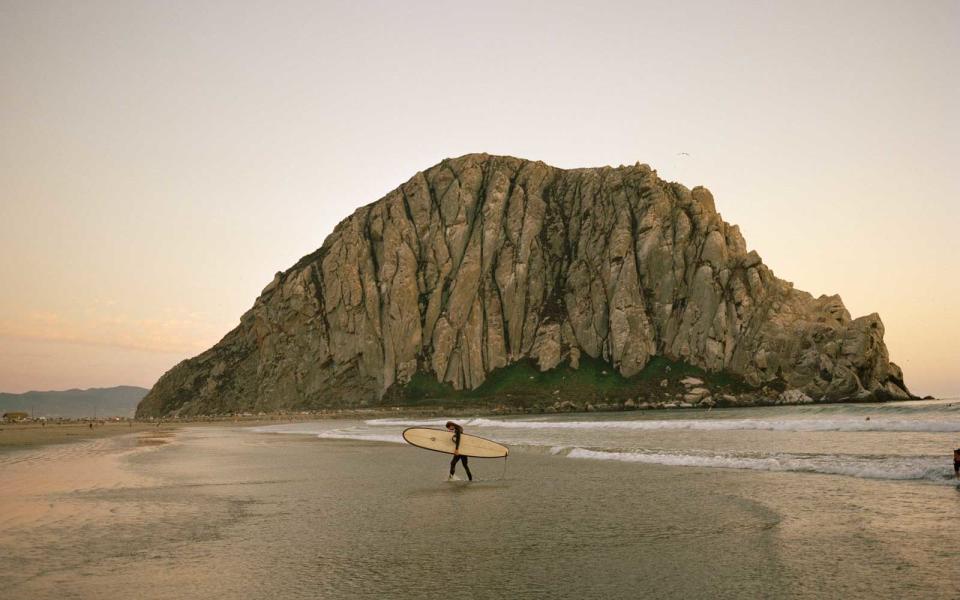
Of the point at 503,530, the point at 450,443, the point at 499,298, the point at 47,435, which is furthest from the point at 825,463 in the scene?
the point at 499,298

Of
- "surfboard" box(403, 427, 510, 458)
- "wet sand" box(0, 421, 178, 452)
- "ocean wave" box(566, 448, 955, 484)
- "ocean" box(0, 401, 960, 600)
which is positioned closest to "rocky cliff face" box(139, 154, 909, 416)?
"wet sand" box(0, 421, 178, 452)

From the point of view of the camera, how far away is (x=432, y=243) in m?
179

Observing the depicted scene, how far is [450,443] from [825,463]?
51.0 ft

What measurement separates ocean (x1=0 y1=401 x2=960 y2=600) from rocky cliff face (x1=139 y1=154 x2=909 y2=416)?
123m

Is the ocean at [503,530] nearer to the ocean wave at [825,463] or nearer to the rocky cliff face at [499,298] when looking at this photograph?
the ocean wave at [825,463]

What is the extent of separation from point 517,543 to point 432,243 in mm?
166398

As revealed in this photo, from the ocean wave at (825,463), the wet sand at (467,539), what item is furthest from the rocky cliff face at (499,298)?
the wet sand at (467,539)

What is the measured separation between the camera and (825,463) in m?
27.8

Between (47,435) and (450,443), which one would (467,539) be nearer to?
(450,443)

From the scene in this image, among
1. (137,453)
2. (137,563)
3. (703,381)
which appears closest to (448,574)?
(137,563)

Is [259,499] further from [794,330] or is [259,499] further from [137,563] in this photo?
[794,330]

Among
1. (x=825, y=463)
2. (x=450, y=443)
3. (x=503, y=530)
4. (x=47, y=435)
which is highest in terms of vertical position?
(x=450, y=443)

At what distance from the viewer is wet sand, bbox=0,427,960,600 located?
36.0 ft

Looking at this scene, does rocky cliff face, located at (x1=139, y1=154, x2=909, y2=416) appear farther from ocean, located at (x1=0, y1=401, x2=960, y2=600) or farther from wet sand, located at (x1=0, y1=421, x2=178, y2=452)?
ocean, located at (x1=0, y1=401, x2=960, y2=600)
